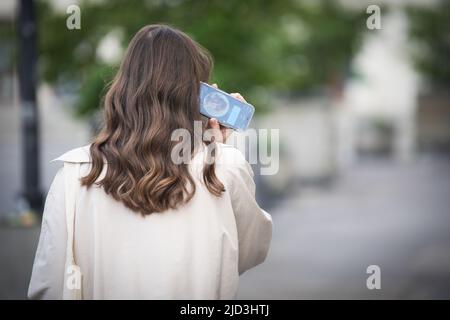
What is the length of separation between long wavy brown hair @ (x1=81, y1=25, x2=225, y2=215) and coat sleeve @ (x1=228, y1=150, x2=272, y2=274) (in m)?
0.09

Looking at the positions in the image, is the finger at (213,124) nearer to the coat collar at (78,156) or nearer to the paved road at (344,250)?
the coat collar at (78,156)

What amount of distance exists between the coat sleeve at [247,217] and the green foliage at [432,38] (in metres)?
13.7

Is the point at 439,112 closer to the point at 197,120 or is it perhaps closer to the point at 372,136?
the point at 372,136

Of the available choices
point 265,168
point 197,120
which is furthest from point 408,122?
point 197,120

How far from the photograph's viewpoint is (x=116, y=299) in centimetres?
203

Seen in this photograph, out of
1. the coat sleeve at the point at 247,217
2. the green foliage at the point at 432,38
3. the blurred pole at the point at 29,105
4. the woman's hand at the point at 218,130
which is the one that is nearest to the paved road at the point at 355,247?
the blurred pole at the point at 29,105

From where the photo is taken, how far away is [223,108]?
2082 millimetres

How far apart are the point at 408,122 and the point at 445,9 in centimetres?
1472

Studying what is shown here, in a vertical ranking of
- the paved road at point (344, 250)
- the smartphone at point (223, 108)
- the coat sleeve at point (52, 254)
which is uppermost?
the smartphone at point (223, 108)

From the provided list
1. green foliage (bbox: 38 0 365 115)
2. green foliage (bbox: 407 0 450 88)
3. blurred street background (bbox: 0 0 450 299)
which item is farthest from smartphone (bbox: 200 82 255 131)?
green foliage (bbox: 407 0 450 88)

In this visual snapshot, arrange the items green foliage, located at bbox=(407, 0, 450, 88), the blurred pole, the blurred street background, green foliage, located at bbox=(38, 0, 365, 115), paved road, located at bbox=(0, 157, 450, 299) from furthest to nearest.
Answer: green foliage, located at bbox=(407, 0, 450, 88), green foliage, located at bbox=(38, 0, 365, 115), the blurred pole, the blurred street background, paved road, located at bbox=(0, 157, 450, 299)

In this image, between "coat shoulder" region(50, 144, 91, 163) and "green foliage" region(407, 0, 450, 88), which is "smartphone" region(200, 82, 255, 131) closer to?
"coat shoulder" region(50, 144, 91, 163)

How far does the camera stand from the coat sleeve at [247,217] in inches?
79.7

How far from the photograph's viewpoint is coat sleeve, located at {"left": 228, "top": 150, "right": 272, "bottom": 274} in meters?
2.03
